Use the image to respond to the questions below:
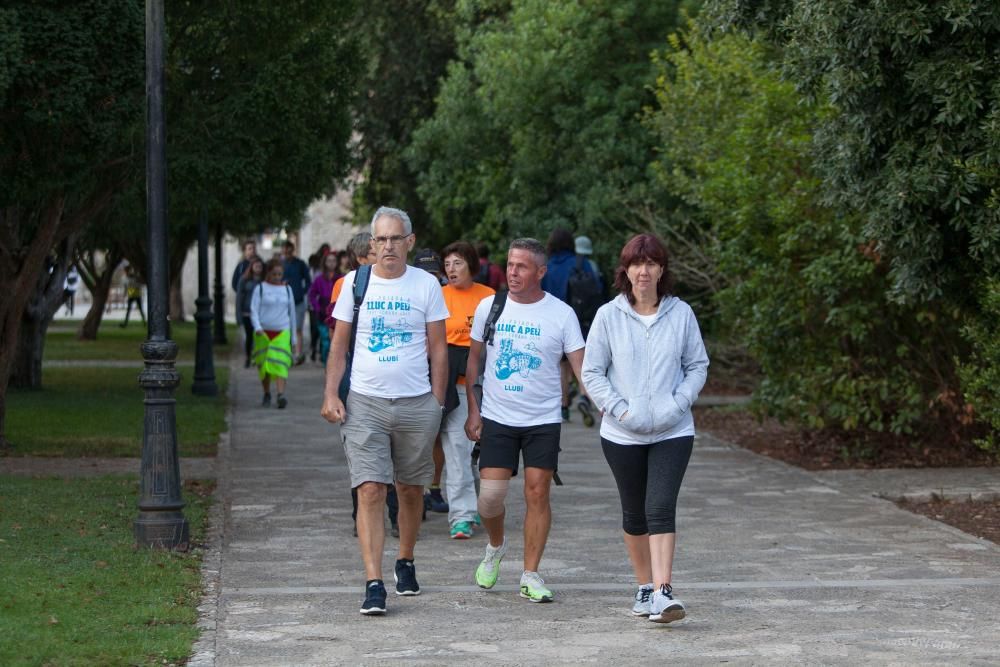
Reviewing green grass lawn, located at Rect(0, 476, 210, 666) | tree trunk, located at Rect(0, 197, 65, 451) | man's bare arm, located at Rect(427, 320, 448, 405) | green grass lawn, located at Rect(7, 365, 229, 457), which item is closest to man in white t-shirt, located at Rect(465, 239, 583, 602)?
man's bare arm, located at Rect(427, 320, 448, 405)

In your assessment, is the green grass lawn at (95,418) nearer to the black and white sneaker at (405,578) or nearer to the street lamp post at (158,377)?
the street lamp post at (158,377)

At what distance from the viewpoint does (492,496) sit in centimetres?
779

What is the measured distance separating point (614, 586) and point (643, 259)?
189cm

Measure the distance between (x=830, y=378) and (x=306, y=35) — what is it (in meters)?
5.98

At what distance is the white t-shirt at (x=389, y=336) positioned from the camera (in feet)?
24.5

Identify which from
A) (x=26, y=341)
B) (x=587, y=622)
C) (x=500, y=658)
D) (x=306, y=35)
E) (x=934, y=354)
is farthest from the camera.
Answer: (x=26, y=341)

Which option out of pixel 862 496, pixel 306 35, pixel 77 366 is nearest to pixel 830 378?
pixel 862 496

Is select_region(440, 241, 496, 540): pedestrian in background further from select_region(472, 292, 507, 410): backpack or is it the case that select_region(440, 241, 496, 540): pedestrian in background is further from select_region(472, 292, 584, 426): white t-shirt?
select_region(472, 292, 584, 426): white t-shirt

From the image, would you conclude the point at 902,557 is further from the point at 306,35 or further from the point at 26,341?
the point at 26,341

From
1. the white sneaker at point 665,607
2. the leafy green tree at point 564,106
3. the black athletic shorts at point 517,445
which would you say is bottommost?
the white sneaker at point 665,607

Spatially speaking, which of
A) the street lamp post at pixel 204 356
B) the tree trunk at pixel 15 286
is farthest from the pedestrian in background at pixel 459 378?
the street lamp post at pixel 204 356

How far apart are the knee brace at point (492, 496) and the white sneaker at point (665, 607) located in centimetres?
101

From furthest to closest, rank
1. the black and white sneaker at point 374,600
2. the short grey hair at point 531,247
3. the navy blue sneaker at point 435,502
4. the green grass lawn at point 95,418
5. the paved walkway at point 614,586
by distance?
the green grass lawn at point 95,418 < the navy blue sneaker at point 435,502 < the short grey hair at point 531,247 < the black and white sneaker at point 374,600 < the paved walkway at point 614,586

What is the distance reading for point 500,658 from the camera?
21.5ft
